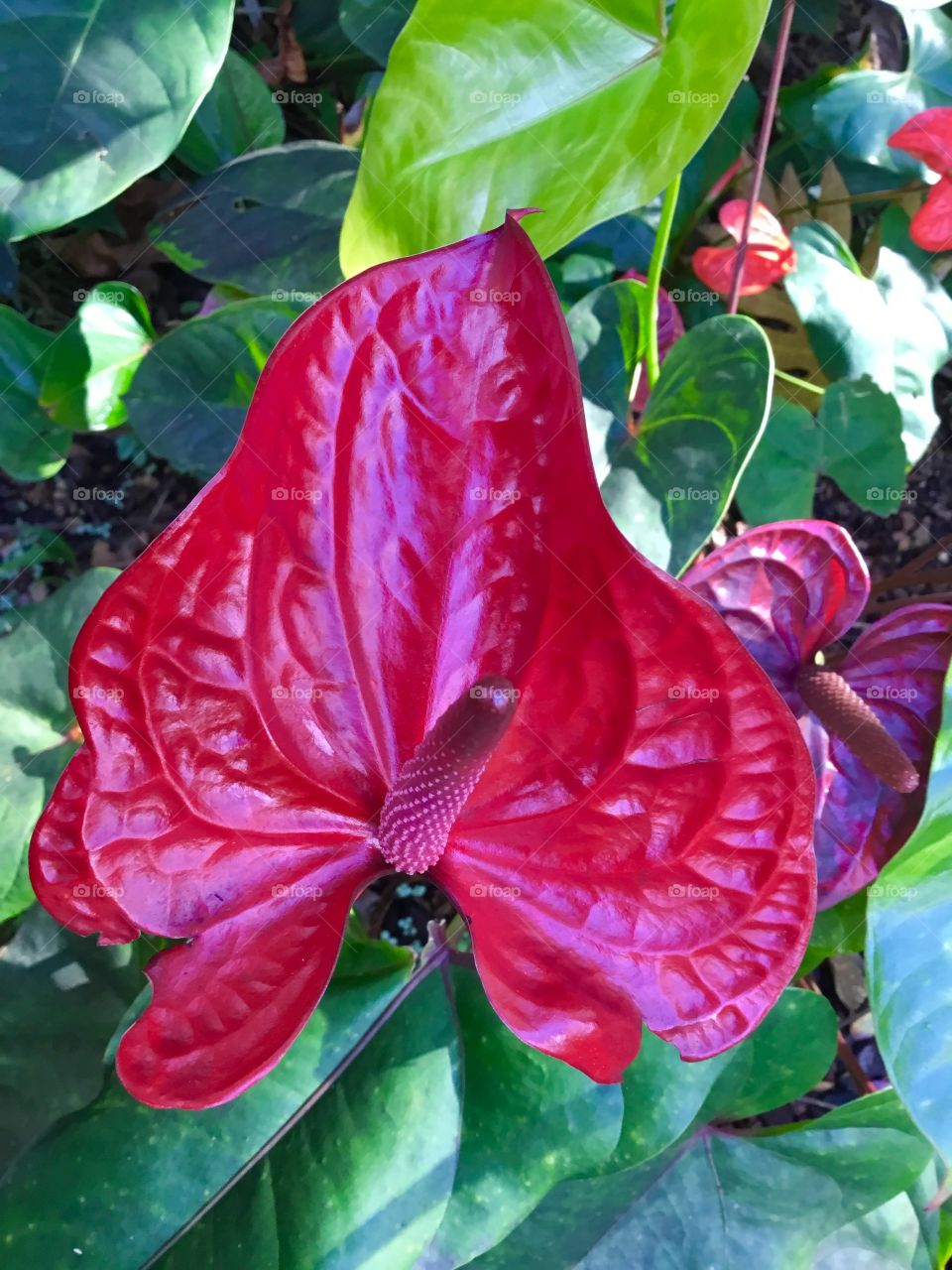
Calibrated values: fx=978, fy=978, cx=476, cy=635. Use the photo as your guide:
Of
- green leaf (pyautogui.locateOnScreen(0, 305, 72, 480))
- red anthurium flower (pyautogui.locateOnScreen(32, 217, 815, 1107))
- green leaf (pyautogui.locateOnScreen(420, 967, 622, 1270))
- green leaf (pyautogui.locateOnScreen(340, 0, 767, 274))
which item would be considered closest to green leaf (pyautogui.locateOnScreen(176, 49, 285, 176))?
green leaf (pyautogui.locateOnScreen(0, 305, 72, 480))

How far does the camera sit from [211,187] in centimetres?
89

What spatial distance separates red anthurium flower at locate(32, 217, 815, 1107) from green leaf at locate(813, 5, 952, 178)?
0.85 metres

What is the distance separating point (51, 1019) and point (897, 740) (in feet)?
2.13

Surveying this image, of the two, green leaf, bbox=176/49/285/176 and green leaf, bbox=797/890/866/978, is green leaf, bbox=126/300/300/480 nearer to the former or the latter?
green leaf, bbox=176/49/285/176

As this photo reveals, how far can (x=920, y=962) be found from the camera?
21.1 inches

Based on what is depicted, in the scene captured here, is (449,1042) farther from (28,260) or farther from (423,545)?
(28,260)

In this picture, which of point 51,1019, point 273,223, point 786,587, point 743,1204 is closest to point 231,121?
point 273,223

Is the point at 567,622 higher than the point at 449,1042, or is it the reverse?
the point at 567,622

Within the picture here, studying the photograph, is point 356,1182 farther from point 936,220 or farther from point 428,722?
point 936,220

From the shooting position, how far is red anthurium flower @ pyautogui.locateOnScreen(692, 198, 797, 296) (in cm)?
96

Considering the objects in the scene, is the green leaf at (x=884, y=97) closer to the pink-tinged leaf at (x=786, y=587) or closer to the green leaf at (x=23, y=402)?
the pink-tinged leaf at (x=786, y=587)

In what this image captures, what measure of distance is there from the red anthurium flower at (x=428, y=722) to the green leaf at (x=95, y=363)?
0.55m

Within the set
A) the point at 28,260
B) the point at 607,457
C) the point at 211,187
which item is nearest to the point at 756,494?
the point at 607,457

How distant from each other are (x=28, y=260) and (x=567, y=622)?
Result: 0.97 meters
